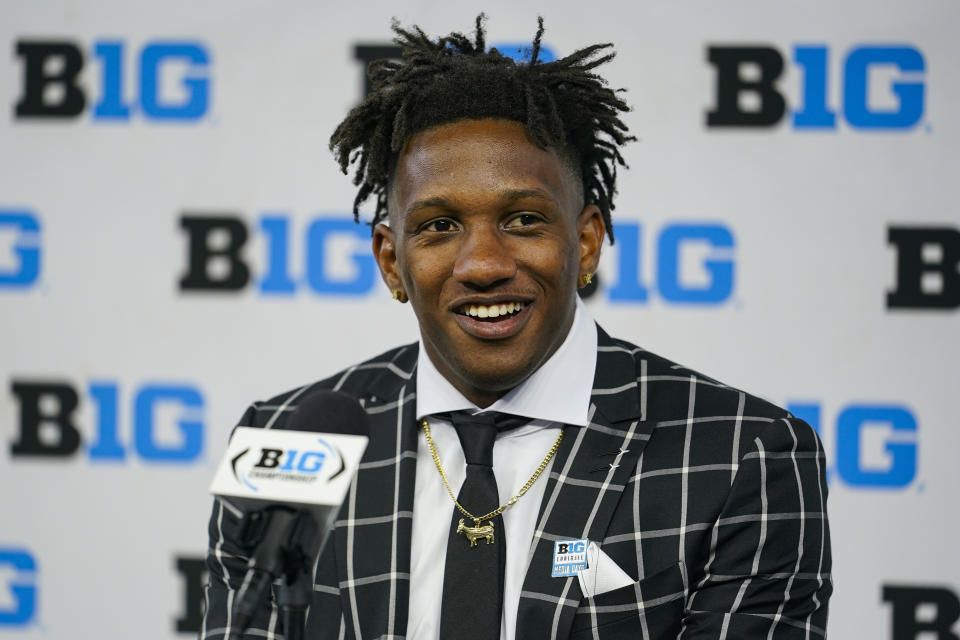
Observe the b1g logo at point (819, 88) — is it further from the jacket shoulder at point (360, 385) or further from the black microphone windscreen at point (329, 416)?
the black microphone windscreen at point (329, 416)

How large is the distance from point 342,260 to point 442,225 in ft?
4.56

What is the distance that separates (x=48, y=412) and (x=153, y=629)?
0.77 m

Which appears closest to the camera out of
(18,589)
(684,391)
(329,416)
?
(329,416)

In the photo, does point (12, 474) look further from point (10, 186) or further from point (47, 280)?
point (10, 186)

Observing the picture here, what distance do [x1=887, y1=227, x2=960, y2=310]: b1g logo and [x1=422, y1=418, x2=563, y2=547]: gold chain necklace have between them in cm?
155

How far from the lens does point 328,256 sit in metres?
3.19

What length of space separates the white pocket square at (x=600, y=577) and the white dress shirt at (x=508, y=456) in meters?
0.12

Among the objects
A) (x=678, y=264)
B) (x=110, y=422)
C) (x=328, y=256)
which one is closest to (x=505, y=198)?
(x=678, y=264)

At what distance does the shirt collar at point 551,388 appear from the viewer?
1.93 m

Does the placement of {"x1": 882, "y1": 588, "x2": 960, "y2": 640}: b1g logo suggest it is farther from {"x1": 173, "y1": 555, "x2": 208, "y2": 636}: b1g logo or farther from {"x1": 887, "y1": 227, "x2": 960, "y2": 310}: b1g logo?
{"x1": 173, "y1": 555, "x2": 208, "y2": 636}: b1g logo

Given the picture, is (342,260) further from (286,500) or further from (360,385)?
(286,500)

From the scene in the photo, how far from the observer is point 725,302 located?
3045 mm

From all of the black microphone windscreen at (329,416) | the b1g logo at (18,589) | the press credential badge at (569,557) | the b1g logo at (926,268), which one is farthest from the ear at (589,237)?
the b1g logo at (18,589)

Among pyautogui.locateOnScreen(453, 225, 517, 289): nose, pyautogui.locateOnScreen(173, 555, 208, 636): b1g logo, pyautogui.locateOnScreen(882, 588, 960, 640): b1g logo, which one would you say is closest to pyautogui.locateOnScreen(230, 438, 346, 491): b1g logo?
pyautogui.locateOnScreen(453, 225, 517, 289): nose
